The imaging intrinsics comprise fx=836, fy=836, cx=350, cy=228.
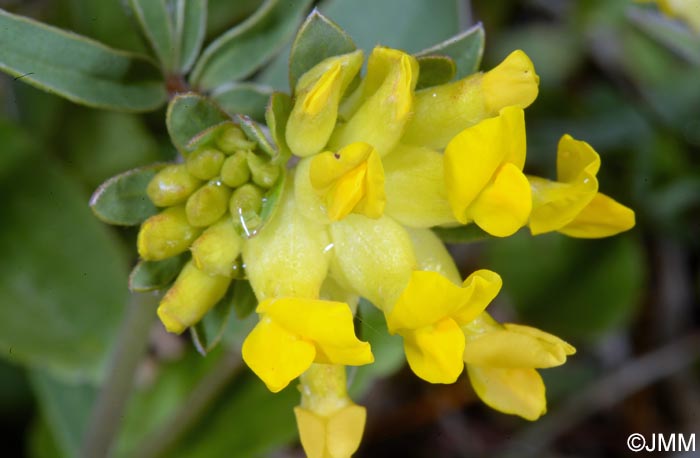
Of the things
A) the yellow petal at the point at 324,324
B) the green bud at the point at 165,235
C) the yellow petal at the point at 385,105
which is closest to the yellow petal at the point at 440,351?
the yellow petal at the point at 324,324

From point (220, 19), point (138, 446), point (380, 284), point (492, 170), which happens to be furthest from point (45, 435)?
point (492, 170)

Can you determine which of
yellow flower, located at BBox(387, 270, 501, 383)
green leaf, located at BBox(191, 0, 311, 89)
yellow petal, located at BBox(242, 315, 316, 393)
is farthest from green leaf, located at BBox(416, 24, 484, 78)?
yellow petal, located at BBox(242, 315, 316, 393)

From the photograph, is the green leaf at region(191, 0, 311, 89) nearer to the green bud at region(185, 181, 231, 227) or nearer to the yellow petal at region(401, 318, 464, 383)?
the green bud at region(185, 181, 231, 227)

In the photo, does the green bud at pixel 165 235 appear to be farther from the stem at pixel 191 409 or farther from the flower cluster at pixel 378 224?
the stem at pixel 191 409

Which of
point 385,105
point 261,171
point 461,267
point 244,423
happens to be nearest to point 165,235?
point 261,171

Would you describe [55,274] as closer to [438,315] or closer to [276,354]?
[276,354]
